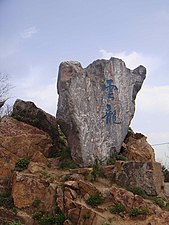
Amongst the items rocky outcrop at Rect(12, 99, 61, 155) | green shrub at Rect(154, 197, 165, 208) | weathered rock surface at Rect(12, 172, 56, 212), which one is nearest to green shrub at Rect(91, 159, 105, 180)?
weathered rock surface at Rect(12, 172, 56, 212)

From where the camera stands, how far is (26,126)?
11828mm

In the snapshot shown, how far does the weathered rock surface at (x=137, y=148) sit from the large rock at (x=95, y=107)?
415 millimetres

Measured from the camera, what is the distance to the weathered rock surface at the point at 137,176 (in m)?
9.97

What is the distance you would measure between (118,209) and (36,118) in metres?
4.95

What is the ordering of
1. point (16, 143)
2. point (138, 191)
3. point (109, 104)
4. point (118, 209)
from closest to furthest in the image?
point (118, 209), point (138, 191), point (16, 143), point (109, 104)

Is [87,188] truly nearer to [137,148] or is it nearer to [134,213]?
[134,213]

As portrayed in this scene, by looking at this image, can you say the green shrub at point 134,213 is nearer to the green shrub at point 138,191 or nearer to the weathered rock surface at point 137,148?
the green shrub at point 138,191

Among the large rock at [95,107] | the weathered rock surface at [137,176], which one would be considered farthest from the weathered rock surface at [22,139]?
the weathered rock surface at [137,176]

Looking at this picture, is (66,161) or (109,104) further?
(109,104)

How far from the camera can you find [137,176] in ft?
32.9

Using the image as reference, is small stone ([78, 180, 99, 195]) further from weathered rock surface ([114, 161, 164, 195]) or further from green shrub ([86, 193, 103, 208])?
weathered rock surface ([114, 161, 164, 195])

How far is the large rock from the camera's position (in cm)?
1065

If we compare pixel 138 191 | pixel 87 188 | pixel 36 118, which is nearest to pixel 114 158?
pixel 138 191

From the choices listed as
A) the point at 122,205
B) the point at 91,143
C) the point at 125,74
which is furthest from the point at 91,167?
the point at 125,74
